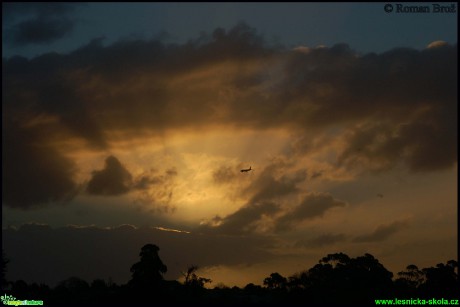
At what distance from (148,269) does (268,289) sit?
45250 millimetres

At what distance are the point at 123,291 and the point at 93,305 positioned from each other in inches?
410

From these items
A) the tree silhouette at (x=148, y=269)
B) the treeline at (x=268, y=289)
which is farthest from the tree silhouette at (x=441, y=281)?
the tree silhouette at (x=148, y=269)

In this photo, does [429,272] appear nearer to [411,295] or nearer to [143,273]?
[411,295]

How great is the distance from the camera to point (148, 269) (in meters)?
142

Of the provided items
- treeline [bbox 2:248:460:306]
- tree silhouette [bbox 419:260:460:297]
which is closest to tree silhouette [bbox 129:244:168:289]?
treeline [bbox 2:248:460:306]

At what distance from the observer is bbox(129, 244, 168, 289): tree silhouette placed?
140125mm

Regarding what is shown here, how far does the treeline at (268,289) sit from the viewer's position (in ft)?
454

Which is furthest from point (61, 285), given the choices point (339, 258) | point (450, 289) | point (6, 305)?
point (450, 289)

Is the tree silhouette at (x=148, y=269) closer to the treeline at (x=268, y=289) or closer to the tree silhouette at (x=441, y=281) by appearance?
the treeline at (x=268, y=289)

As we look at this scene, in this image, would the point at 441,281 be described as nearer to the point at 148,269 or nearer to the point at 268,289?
the point at 268,289

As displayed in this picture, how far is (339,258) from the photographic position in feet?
→ 627

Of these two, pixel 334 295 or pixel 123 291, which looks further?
pixel 334 295

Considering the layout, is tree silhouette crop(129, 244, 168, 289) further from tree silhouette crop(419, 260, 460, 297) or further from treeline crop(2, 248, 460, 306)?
tree silhouette crop(419, 260, 460, 297)

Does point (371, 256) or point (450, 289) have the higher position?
point (371, 256)
